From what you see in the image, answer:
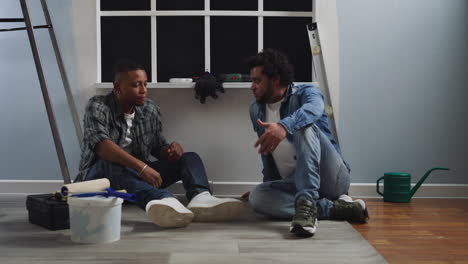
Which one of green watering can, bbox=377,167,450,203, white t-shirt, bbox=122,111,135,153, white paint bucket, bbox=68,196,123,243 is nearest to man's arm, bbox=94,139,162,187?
white t-shirt, bbox=122,111,135,153

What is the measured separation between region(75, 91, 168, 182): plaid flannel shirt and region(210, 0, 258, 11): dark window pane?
0.93 m

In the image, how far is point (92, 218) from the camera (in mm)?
2070

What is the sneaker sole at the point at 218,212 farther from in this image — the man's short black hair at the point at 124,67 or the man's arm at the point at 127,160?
the man's short black hair at the point at 124,67

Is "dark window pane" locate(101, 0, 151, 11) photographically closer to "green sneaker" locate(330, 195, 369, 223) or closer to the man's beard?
the man's beard

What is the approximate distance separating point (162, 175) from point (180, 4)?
129 cm

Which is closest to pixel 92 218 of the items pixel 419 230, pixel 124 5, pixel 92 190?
pixel 92 190

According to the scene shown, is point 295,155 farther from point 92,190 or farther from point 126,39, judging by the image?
point 126,39

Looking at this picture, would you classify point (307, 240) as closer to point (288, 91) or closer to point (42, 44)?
point (288, 91)

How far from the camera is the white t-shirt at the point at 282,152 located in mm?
2613

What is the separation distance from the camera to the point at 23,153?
3.45 meters

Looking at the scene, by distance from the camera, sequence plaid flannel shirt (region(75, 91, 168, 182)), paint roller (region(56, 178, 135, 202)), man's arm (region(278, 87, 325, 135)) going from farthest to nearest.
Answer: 1. plaid flannel shirt (region(75, 91, 168, 182))
2. man's arm (region(278, 87, 325, 135))
3. paint roller (region(56, 178, 135, 202))

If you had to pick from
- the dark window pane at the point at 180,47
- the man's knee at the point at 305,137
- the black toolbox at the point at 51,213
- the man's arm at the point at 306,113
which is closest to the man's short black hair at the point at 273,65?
the man's arm at the point at 306,113

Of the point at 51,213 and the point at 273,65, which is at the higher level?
the point at 273,65

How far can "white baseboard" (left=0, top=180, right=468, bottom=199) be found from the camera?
343 centimetres
